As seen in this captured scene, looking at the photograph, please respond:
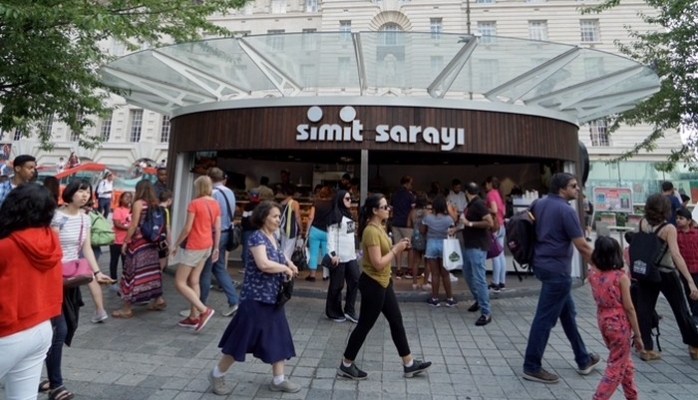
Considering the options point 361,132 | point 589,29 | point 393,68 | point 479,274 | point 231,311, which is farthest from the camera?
point 589,29

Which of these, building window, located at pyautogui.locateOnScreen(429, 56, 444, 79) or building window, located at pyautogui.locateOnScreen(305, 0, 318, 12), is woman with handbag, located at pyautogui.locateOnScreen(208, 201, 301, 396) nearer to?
building window, located at pyautogui.locateOnScreen(429, 56, 444, 79)

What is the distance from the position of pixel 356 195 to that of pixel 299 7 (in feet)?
102

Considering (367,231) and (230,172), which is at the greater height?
(230,172)

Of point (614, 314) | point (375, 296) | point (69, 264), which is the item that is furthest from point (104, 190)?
point (614, 314)

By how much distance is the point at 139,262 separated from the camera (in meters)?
5.14

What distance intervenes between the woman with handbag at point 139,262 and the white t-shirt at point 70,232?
1554 mm

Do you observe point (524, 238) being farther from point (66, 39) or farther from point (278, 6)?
point (278, 6)

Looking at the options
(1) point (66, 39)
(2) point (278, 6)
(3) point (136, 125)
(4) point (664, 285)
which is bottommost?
(4) point (664, 285)

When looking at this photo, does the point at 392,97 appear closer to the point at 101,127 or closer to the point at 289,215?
the point at 289,215

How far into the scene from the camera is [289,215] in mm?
6293

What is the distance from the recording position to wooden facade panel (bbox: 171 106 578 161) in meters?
7.25

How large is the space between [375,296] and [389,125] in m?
4.56

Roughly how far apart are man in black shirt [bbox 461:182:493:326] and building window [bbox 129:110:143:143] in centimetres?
3435

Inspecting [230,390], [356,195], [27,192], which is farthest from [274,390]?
[356,195]
